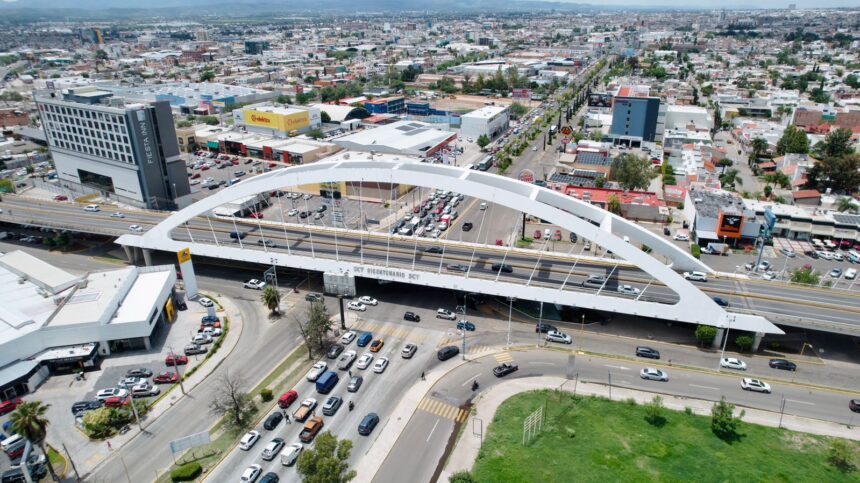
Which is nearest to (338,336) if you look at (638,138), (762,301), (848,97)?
(762,301)

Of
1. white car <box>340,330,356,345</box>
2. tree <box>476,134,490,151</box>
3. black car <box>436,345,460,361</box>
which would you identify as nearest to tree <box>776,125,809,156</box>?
tree <box>476,134,490,151</box>

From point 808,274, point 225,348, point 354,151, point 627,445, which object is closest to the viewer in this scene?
point 627,445

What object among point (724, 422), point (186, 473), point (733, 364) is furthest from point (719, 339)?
point (186, 473)

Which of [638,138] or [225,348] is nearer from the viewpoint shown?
[225,348]

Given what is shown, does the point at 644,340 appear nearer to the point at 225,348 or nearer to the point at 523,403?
the point at 523,403

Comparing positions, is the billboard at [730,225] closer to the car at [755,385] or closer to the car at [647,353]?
the car at [647,353]

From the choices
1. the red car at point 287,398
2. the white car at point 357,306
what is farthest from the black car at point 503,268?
the red car at point 287,398

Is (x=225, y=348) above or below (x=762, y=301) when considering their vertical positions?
below
